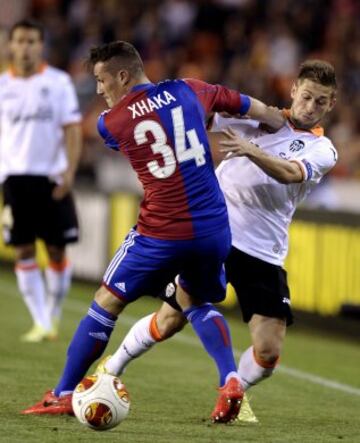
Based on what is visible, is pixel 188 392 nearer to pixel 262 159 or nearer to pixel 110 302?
pixel 110 302

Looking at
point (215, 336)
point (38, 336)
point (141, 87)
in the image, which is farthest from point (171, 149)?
point (38, 336)

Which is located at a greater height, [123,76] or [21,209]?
[123,76]

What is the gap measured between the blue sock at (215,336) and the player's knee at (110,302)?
0.46 metres

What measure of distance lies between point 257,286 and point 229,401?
0.76 meters

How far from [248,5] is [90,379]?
13.2 meters

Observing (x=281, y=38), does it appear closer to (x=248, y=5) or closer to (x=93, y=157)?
(x=248, y=5)

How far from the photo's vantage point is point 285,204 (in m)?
7.20

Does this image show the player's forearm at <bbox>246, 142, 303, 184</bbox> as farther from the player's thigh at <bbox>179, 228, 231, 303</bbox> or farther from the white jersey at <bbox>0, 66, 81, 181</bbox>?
the white jersey at <bbox>0, 66, 81, 181</bbox>

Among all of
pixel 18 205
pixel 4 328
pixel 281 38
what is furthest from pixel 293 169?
pixel 281 38

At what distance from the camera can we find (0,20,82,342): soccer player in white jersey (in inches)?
395

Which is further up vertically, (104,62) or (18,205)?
(104,62)

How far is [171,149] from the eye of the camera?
6512 millimetres

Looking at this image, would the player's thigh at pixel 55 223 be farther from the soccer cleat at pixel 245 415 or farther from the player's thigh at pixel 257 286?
the soccer cleat at pixel 245 415

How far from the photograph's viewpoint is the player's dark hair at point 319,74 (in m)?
6.91
